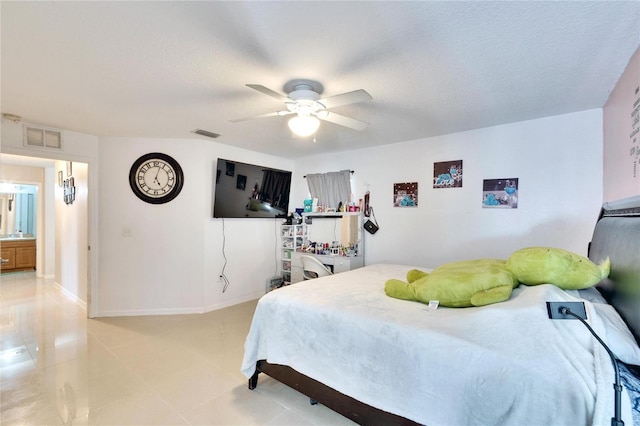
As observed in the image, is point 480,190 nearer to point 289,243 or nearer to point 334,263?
point 334,263

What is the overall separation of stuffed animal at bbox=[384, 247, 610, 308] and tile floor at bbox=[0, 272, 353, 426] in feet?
3.50

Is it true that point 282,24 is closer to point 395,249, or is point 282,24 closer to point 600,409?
point 600,409

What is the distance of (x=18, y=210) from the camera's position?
6.95 meters

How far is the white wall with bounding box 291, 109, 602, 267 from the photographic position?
8.96ft

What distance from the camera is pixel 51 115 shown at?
2.94 metres

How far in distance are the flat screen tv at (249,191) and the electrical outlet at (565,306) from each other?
377 cm

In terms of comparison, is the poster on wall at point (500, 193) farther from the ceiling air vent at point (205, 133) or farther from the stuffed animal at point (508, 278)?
the ceiling air vent at point (205, 133)

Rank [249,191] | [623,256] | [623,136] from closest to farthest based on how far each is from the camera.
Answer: [623,256] → [623,136] → [249,191]

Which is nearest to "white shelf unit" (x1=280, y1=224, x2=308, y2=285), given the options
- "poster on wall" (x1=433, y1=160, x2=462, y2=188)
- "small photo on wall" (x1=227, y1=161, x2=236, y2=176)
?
"small photo on wall" (x1=227, y1=161, x2=236, y2=176)

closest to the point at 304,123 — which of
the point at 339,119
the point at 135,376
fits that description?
the point at 339,119

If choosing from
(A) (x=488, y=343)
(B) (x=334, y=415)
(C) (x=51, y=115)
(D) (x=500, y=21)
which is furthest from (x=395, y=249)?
(C) (x=51, y=115)

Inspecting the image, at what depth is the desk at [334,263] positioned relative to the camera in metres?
3.97

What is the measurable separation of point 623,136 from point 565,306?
1.80m

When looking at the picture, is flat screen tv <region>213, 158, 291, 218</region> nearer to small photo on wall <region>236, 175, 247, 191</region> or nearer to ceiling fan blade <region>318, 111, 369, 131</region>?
small photo on wall <region>236, 175, 247, 191</region>
